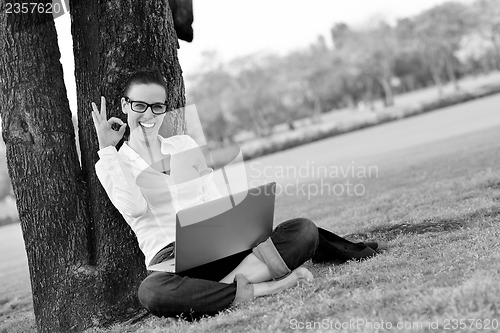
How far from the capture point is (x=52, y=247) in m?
4.26

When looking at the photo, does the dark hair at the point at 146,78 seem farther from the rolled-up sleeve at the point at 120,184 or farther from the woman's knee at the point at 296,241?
the woman's knee at the point at 296,241

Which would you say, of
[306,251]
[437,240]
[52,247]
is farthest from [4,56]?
[437,240]

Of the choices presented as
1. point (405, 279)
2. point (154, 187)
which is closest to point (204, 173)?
point (154, 187)

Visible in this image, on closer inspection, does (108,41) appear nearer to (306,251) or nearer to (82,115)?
(82,115)

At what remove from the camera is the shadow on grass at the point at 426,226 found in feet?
16.9

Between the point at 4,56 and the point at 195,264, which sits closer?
the point at 195,264

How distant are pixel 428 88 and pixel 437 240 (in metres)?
56.3

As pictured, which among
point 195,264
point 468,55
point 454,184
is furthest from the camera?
point 468,55

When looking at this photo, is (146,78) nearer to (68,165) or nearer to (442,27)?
(68,165)

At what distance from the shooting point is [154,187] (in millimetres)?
3826

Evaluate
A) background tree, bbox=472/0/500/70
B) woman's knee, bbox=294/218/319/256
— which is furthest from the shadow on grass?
background tree, bbox=472/0/500/70

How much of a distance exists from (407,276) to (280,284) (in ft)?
2.31

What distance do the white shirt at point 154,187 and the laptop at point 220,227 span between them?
7.8 inches

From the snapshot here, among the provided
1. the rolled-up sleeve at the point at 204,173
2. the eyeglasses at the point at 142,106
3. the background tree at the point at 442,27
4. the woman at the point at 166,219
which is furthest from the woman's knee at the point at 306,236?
the background tree at the point at 442,27
